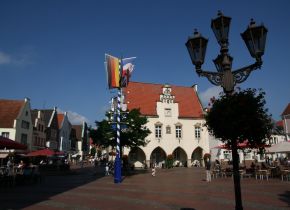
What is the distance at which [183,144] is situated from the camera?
48.8 metres

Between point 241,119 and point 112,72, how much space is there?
17014mm

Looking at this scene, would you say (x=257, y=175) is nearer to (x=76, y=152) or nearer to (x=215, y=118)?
(x=215, y=118)

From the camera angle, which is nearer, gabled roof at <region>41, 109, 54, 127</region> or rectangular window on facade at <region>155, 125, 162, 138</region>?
rectangular window on facade at <region>155, 125, 162, 138</region>

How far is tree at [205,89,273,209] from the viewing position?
7.41 meters

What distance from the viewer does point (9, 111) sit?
5009 centimetres

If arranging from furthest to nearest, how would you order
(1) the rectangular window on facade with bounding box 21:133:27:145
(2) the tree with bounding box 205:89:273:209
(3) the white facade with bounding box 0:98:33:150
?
(1) the rectangular window on facade with bounding box 21:133:27:145 → (3) the white facade with bounding box 0:98:33:150 → (2) the tree with bounding box 205:89:273:209

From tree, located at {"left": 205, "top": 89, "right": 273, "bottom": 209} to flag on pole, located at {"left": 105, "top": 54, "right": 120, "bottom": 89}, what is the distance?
16.0 metres

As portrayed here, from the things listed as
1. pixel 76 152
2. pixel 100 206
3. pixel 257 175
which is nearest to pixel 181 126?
pixel 257 175

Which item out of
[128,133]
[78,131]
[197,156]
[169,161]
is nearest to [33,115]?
[169,161]

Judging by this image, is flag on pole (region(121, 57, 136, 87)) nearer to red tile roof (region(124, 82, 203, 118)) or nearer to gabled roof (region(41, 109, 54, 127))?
red tile roof (region(124, 82, 203, 118))

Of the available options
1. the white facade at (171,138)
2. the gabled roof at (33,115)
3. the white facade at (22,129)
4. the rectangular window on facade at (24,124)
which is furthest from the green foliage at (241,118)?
the gabled roof at (33,115)

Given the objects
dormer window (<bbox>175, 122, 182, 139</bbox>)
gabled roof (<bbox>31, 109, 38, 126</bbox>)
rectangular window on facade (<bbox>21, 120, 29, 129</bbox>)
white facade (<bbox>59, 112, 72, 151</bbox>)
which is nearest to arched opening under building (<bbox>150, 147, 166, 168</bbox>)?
dormer window (<bbox>175, 122, 182, 139</bbox>)

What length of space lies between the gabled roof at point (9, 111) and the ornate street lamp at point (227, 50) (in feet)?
150

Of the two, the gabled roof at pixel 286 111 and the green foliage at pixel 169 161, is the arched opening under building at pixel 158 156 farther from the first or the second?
the gabled roof at pixel 286 111
